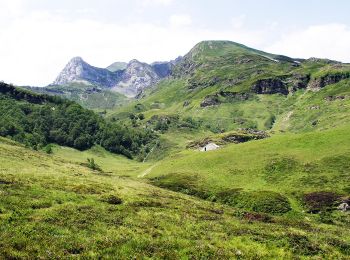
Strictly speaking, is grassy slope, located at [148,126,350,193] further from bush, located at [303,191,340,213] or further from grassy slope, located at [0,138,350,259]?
grassy slope, located at [0,138,350,259]

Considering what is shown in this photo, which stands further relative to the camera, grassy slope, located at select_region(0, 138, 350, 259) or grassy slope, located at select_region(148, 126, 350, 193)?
grassy slope, located at select_region(148, 126, 350, 193)

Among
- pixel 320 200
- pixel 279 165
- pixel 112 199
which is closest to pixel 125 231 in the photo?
pixel 112 199

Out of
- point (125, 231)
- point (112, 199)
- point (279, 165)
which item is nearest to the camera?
point (125, 231)

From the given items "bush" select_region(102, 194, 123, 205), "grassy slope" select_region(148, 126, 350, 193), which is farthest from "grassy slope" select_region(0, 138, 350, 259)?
"grassy slope" select_region(148, 126, 350, 193)

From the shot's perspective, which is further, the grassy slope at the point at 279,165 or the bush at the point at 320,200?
the grassy slope at the point at 279,165

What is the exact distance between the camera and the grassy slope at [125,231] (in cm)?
2556

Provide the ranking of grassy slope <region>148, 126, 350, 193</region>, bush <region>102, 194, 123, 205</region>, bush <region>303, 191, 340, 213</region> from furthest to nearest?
grassy slope <region>148, 126, 350, 193</region> < bush <region>303, 191, 340, 213</region> < bush <region>102, 194, 123, 205</region>

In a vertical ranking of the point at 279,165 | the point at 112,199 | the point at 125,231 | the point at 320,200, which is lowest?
the point at 320,200

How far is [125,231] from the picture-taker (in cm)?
3156

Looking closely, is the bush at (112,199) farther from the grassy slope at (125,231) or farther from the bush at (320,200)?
the bush at (320,200)

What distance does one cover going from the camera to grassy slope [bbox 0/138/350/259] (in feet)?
83.9

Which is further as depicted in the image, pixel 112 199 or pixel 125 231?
pixel 112 199

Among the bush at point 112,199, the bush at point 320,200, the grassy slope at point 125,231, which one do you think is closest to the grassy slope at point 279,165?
the bush at point 320,200

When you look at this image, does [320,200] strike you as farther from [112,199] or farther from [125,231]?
[125,231]
